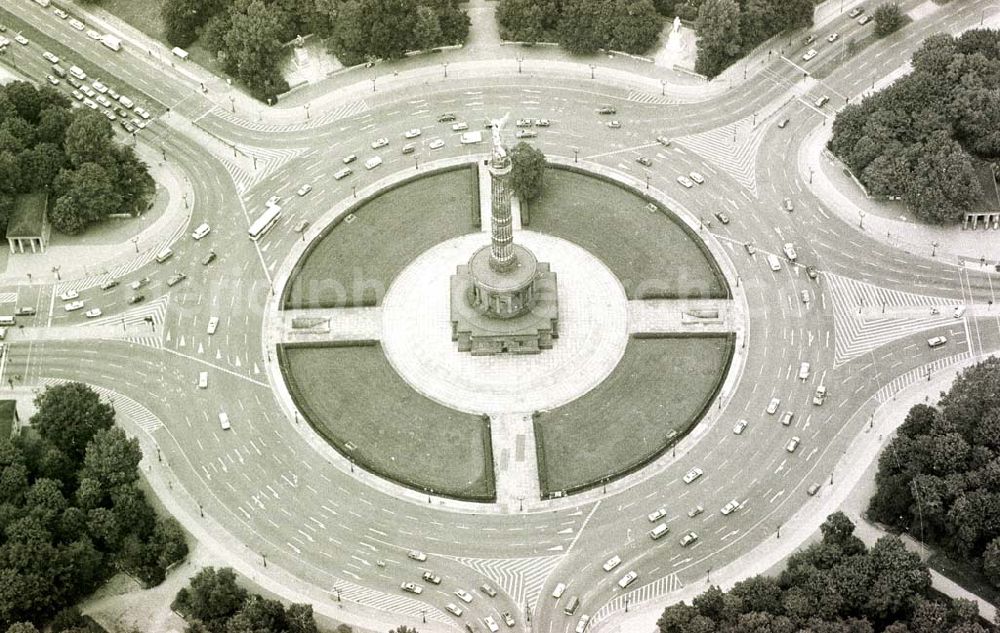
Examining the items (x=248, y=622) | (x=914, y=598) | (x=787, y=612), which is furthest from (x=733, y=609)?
(x=248, y=622)

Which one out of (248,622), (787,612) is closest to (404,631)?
(248,622)

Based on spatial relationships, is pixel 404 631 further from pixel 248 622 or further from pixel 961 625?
pixel 961 625

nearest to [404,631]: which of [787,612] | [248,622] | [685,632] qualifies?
[248,622]

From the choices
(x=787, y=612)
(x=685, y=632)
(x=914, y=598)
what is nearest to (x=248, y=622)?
(x=685, y=632)

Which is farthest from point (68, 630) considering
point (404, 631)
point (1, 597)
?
point (404, 631)

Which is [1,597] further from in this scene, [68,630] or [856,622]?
[856,622]

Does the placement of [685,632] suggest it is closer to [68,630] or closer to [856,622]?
[856,622]

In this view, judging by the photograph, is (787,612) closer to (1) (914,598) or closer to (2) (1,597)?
(1) (914,598)
